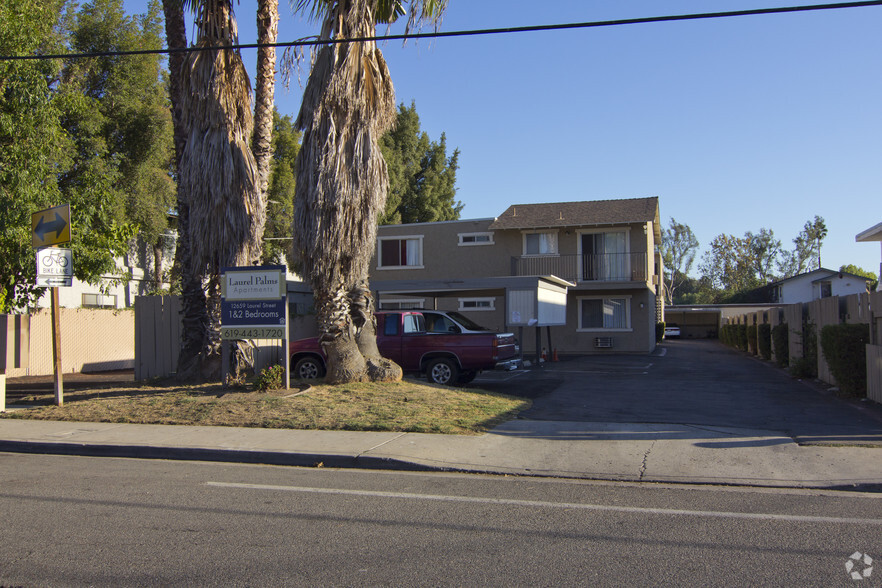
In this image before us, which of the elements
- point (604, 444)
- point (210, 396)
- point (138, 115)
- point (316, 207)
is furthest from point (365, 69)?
point (138, 115)

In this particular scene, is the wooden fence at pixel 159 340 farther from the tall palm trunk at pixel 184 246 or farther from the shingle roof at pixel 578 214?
the shingle roof at pixel 578 214

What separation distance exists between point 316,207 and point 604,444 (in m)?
6.60

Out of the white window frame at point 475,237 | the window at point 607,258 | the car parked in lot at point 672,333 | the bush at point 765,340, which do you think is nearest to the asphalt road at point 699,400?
the bush at point 765,340

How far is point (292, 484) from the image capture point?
23.4 ft

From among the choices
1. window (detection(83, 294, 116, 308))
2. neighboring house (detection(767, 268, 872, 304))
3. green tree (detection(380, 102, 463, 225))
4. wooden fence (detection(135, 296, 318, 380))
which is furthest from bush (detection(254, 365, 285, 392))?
neighboring house (detection(767, 268, 872, 304))

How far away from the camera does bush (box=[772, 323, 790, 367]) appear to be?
19812mm

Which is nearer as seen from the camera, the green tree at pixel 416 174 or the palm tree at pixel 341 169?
the palm tree at pixel 341 169

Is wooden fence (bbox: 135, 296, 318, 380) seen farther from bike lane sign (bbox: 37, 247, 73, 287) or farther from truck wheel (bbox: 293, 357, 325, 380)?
bike lane sign (bbox: 37, 247, 73, 287)

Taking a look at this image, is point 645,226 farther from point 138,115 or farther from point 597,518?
point 597,518

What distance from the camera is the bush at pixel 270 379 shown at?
1251 centimetres

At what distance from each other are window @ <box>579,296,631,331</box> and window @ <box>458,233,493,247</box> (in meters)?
4.81

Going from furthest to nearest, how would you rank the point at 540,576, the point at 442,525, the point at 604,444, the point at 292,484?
the point at 604,444
the point at 292,484
the point at 442,525
the point at 540,576

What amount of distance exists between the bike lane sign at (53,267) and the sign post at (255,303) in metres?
2.73

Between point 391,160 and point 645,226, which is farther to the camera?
point 391,160
